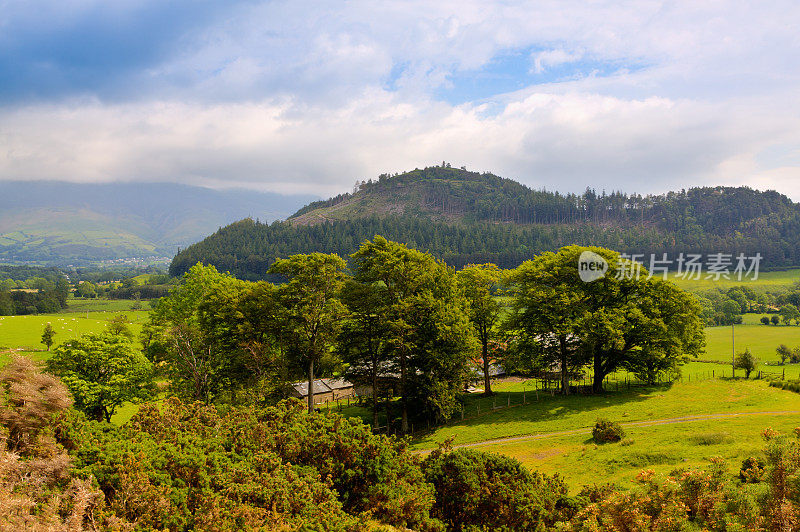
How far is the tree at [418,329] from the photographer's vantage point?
108ft

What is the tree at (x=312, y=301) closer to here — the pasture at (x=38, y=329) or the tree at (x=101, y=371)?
the tree at (x=101, y=371)

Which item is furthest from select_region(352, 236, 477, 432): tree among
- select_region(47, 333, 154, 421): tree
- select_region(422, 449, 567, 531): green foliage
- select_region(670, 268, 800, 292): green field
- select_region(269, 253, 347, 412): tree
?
select_region(670, 268, 800, 292): green field

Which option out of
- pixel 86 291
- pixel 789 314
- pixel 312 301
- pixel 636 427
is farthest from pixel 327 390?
pixel 86 291

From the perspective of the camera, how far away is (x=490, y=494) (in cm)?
1506

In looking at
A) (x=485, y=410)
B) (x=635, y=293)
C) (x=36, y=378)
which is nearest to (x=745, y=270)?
(x=635, y=293)

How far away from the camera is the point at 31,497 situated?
1003 cm

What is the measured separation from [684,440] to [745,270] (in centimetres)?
17761

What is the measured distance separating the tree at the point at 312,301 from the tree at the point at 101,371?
10.6 metres

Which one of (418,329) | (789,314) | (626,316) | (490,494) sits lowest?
(789,314)

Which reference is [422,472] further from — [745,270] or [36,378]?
[745,270]

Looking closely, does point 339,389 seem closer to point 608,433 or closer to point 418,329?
point 418,329

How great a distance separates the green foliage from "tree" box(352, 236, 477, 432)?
Result: 52.8 ft

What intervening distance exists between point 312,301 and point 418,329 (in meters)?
8.41

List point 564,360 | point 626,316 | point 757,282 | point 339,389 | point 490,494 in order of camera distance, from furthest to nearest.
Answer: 1. point 757,282
2. point 339,389
3. point 564,360
4. point 626,316
5. point 490,494
